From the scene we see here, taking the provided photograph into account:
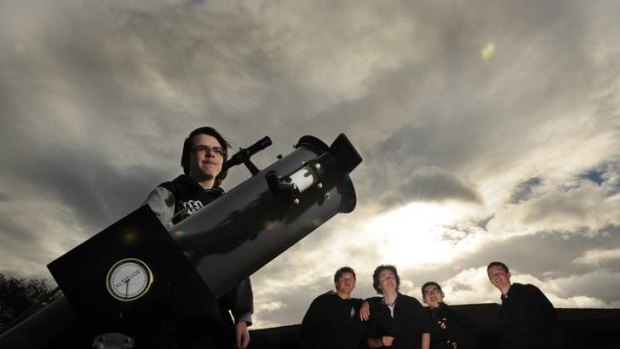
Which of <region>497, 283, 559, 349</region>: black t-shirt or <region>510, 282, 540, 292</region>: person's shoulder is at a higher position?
<region>510, 282, 540, 292</region>: person's shoulder

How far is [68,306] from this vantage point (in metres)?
1.73

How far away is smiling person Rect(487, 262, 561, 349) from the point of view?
4.82m

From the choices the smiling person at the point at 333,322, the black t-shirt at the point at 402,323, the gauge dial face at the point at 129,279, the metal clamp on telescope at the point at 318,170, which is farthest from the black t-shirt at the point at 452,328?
the gauge dial face at the point at 129,279

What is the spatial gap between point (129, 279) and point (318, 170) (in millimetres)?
1194

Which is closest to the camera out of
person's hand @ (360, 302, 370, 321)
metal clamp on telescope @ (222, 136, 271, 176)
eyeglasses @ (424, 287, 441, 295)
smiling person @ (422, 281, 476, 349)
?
metal clamp on telescope @ (222, 136, 271, 176)

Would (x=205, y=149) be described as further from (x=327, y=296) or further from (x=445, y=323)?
(x=445, y=323)

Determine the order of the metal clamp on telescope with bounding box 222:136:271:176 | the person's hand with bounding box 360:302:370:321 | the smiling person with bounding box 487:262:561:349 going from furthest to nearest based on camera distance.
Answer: the person's hand with bounding box 360:302:370:321, the smiling person with bounding box 487:262:561:349, the metal clamp on telescope with bounding box 222:136:271:176

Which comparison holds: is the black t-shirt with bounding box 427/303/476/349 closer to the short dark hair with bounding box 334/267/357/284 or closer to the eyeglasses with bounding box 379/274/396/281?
the eyeglasses with bounding box 379/274/396/281

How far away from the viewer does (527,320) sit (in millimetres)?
5035

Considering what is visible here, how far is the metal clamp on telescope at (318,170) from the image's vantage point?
2139 millimetres

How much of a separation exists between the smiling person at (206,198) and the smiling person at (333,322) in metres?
2.64

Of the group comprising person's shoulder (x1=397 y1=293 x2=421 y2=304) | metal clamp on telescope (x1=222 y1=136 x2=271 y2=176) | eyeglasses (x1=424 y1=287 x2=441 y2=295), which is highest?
metal clamp on telescope (x1=222 y1=136 x2=271 y2=176)

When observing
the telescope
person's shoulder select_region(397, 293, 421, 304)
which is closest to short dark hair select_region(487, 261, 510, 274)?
person's shoulder select_region(397, 293, 421, 304)

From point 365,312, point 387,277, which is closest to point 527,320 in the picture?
point 387,277
